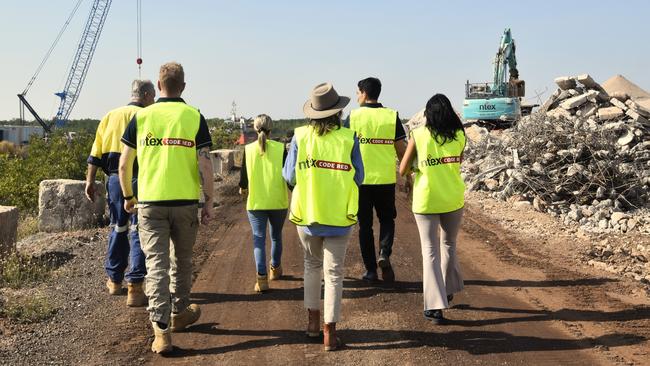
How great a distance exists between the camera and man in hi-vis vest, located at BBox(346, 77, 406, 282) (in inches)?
253

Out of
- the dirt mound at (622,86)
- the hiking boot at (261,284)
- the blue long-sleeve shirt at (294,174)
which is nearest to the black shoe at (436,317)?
the blue long-sleeve shirt at (294,174)

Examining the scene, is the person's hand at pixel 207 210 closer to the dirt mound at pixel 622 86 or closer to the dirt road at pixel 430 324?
the dirt road at pixel 430 324

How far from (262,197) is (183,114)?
1852 mm

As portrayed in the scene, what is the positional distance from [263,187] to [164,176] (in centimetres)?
182

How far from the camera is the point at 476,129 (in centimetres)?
2370

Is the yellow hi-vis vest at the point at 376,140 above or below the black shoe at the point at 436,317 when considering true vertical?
above

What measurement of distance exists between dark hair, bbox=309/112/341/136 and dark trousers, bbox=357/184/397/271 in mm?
1799

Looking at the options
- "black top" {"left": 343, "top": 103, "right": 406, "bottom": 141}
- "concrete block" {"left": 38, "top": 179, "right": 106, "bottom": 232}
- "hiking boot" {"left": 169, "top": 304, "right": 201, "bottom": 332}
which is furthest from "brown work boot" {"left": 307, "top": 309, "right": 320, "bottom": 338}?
"concrete block" {"left": 38, "top": 179, "right": 106, "bottom": 232}

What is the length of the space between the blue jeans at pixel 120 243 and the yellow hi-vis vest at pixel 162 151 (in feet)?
3.79

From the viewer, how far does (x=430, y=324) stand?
5.39 m

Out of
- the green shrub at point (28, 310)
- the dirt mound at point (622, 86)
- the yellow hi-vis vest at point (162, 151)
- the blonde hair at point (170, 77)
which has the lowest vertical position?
the green shrub at point (28, 310)

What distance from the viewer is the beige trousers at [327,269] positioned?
→ 187 inches

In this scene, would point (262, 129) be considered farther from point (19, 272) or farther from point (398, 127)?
point (19, 272)

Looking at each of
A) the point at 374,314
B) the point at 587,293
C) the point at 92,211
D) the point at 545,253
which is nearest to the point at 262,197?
the point at 374,314
